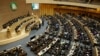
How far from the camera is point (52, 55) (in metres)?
11.9

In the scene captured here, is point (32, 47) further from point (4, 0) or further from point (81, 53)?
point (4, 0)

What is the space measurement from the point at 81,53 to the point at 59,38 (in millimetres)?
3605

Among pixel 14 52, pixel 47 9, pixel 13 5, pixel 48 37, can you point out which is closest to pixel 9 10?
pixel 13 5

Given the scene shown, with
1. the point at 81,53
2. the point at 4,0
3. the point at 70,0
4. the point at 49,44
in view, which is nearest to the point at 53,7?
the point at 70,0

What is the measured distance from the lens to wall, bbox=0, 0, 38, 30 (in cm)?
2316

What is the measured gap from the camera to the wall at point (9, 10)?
912 inches

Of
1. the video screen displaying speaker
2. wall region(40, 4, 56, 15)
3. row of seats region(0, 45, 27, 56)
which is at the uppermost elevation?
row of seats region(0, 45, 27, 56)

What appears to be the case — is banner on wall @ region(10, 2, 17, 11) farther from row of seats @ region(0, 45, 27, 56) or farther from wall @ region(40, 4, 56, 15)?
row of seats @ region(0, 45, 27, 56)

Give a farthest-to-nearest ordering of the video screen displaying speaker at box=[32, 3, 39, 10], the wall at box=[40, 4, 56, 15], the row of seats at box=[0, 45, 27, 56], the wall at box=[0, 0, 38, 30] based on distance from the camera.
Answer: the wall at box=[40, 4, 56, 15] → the video screen displaying speaker at box=[32, 3, 39, 10] → the wall at box=[0, 0, 38, 30] → the row of seats at box=[0, 45, 27, 56]

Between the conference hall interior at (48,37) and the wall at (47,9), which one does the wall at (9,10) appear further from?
the wall at (47,9)

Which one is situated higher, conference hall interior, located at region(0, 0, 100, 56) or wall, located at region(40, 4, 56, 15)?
conference hall interior, located at region(0, 0, 100, 56)

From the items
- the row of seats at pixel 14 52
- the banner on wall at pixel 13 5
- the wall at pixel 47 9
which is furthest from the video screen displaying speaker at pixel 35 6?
the row of seats at pixel 14 52

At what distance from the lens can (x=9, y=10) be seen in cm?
2447

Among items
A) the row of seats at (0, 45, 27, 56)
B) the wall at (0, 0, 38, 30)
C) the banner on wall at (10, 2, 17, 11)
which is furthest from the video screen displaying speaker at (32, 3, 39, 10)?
the row of seats at (0, 45, 27, 56)
